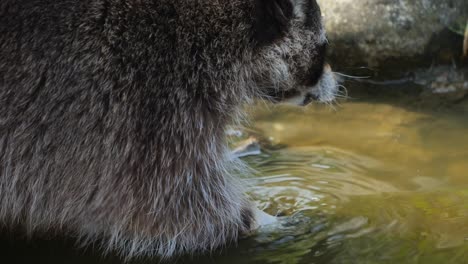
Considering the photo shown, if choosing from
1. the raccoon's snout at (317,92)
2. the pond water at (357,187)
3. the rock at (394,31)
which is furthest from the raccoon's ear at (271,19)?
the rock at (394,31)

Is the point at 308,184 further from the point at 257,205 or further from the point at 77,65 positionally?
the point at 77,65

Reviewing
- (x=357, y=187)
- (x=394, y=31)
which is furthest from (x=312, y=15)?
(x=394, y=31)

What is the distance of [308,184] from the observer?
3.61 m

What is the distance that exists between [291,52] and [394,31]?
1726 millimetres

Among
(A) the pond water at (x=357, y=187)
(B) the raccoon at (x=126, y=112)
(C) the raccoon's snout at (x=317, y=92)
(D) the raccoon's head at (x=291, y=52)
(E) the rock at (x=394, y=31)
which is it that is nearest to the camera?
(B) the raccoon at (x=126, y=112)

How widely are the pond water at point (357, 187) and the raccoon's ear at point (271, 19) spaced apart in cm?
76

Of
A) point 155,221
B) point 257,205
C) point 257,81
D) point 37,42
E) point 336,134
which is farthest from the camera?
point 336,134

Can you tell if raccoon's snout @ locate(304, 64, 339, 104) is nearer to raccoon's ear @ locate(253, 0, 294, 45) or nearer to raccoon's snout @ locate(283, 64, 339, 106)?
raccoon's snout @ locate(283, 64, 339, 106)

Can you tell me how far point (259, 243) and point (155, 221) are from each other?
1.44 feet

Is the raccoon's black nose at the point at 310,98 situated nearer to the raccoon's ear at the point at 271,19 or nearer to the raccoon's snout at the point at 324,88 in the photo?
the raccoon's snout at the point at 324,88

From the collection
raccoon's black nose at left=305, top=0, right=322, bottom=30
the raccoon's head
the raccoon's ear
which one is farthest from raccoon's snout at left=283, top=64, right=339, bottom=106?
the raccoon's ear

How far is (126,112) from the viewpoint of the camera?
2842 mm

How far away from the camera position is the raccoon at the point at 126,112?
279cm

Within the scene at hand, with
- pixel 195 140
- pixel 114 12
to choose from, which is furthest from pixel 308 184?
pixel 114 12
